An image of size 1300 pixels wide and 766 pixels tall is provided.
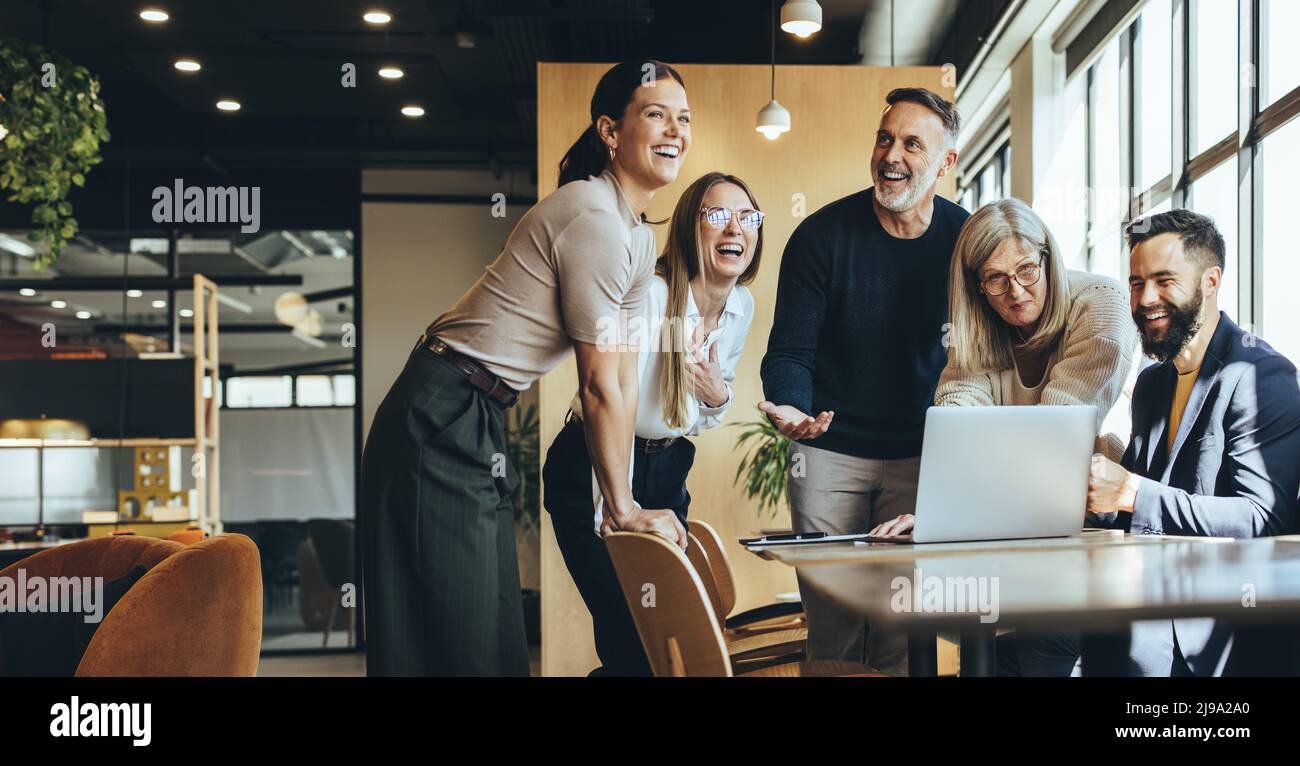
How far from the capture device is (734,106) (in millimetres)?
5551

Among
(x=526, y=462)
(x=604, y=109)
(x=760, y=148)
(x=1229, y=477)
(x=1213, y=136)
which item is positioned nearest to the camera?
(x=1229, y=477)

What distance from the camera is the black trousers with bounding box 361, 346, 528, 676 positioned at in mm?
2467

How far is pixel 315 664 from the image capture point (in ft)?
26.1

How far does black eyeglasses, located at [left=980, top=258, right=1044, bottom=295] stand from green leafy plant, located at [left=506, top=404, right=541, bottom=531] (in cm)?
513

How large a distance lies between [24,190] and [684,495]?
3.29 m

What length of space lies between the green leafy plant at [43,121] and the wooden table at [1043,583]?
386 cm

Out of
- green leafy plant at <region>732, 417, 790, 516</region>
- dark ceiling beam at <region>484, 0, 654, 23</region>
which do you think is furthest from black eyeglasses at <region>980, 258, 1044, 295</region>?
dark ceiling beam at <region>484, 0, 654, 23</region>

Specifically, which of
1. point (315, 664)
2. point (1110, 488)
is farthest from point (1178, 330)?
point (315, 664)

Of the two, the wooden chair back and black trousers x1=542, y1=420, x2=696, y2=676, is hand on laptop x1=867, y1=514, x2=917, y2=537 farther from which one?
the wooden chair back

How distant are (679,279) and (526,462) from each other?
13.9ft

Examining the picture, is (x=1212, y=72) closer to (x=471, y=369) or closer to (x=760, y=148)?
(x=760, y=148)

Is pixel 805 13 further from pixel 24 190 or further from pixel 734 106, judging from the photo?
pixel 24 190

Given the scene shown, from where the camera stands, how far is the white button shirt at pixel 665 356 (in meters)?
3.35
